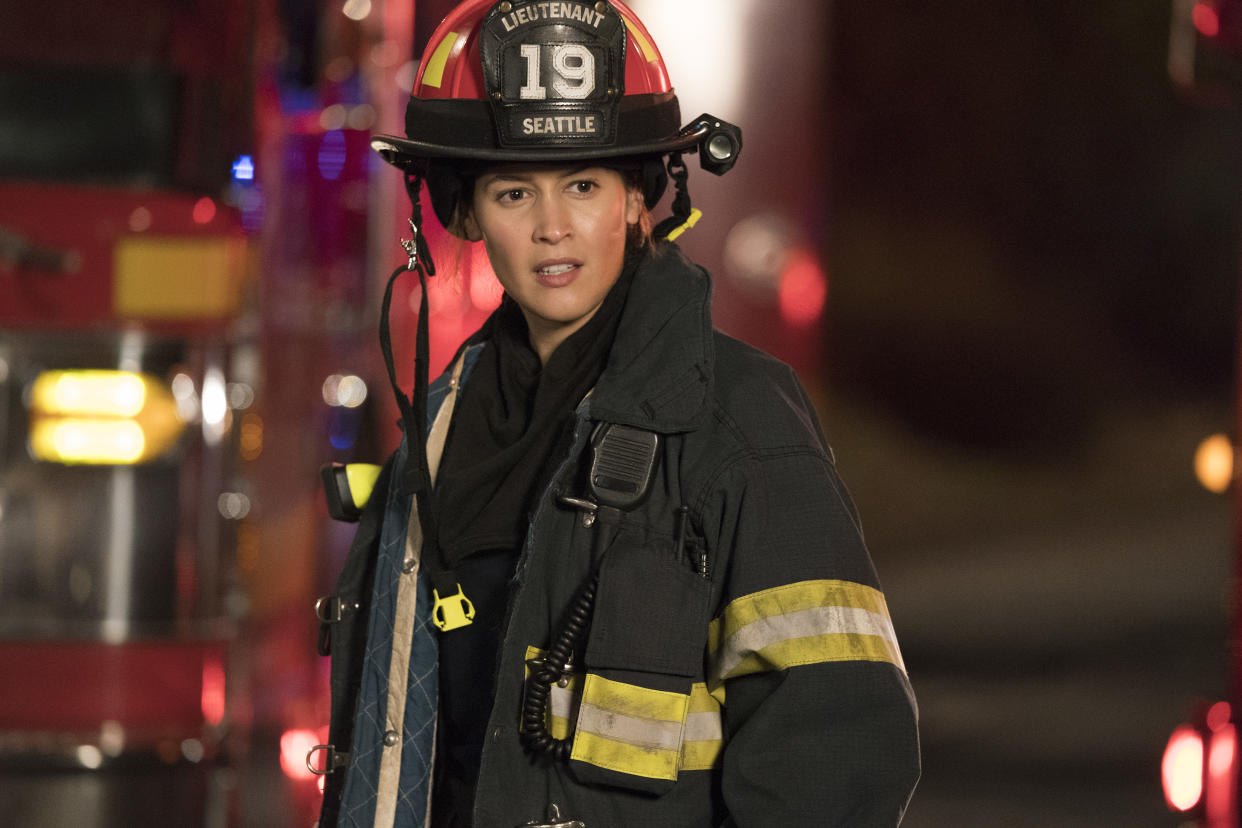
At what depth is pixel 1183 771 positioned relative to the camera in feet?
14.5

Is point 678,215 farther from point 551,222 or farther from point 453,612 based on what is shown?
point 453,612

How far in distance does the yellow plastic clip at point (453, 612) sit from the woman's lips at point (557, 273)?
0.39 metres

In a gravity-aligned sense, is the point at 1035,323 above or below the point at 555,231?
below

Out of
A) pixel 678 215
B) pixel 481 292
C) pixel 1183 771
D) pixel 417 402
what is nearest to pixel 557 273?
pixel 678 215

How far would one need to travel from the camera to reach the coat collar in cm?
148

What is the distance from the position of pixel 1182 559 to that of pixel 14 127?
19.0 ft

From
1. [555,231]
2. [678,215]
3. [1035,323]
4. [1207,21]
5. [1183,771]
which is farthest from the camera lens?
[1035,323]

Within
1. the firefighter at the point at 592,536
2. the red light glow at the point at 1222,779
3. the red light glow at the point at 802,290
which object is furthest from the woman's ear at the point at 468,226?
the red light glow at the point at 1222,779

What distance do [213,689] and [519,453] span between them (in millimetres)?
2816

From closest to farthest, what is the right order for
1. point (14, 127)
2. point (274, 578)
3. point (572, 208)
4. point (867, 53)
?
point (572, 208), point (14, 127), point (274, 578), point (867, 53)

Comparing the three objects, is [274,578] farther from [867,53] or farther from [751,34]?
[867,53]

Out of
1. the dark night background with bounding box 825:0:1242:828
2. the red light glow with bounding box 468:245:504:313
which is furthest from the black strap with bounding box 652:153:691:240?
the dark night background with bounding box 825:0:1242:828

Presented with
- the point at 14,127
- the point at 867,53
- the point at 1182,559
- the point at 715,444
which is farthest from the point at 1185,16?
the point at 1182,559

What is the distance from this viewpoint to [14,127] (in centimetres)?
403
